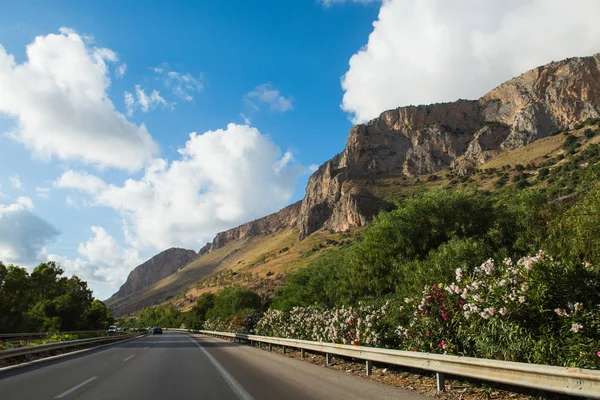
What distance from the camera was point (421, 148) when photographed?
160500 mm

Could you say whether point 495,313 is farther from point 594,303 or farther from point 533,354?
point 594,303

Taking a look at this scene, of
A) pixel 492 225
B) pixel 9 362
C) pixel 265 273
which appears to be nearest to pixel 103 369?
pixel 9 362

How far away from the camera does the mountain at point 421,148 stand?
130500mm

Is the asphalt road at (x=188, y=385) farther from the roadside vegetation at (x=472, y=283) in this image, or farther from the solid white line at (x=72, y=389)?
the roadside vegetation at (x=472, y=283)

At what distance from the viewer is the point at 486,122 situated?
523 feet

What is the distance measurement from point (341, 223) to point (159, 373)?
13637 cm

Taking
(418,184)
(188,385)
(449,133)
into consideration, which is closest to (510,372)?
(188,385)

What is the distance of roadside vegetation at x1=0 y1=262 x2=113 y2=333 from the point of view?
48031mm

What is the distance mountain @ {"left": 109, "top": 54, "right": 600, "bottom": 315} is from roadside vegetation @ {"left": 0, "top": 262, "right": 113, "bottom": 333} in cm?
4772

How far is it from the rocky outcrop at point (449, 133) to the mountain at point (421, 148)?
321 mm

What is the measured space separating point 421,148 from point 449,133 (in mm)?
12714

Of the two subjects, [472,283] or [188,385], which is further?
[188,385]

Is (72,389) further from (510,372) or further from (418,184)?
(418,184)

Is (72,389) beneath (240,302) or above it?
beneath
